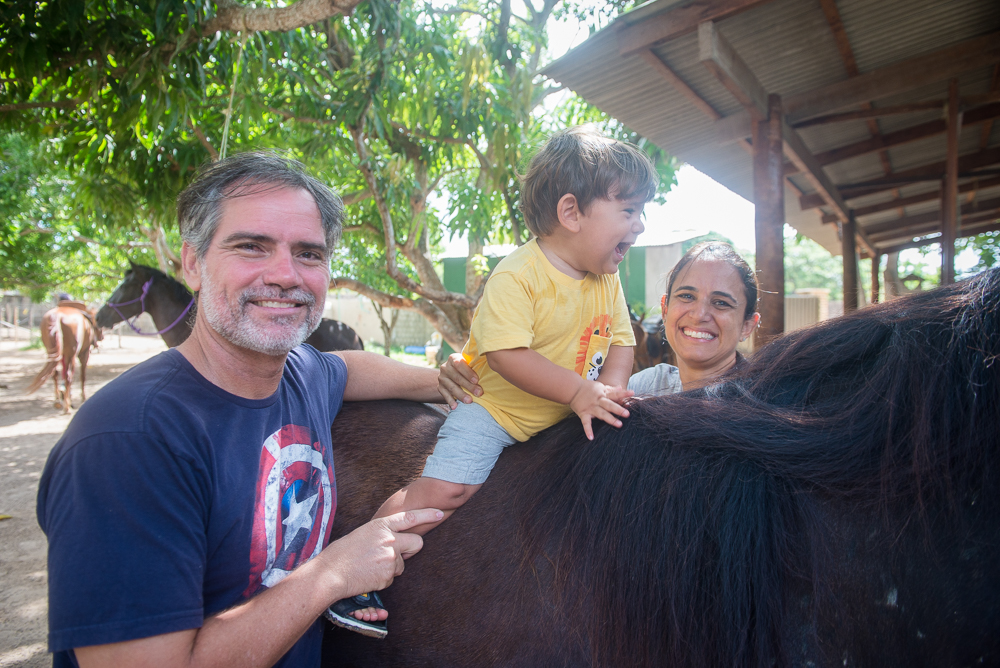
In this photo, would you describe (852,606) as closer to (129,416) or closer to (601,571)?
(601,571)

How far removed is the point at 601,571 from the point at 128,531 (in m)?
0.95

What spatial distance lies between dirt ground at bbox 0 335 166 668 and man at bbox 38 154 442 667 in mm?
2551

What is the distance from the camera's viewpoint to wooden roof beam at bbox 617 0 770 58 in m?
3.46

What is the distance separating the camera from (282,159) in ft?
5.16

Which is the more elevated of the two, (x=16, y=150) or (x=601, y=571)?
(x=16, y=150)

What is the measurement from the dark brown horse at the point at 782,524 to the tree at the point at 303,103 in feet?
9.03

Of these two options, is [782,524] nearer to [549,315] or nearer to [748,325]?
[549,315]

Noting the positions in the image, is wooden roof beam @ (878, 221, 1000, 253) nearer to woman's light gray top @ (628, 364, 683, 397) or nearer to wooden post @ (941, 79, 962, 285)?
wooden post @ (941, 79, 962, 285)

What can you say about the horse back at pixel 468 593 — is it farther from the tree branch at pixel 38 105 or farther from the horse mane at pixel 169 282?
the horse mane at pixel 169 282

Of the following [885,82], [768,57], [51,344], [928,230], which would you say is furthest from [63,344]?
[928,230]

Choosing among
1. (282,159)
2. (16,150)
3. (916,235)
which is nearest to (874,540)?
(282,159)

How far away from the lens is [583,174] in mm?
1769

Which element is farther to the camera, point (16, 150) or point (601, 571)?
point (16, 150)

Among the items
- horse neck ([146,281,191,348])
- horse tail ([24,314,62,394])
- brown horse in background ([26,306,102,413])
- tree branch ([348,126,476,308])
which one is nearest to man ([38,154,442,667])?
tree branch ([348,126,476,308])
